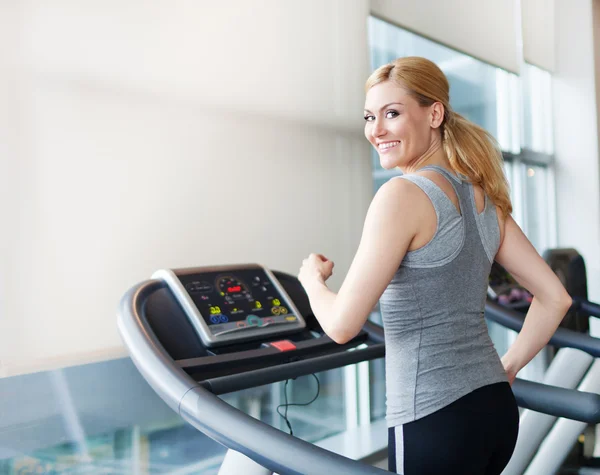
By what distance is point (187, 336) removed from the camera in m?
1.48

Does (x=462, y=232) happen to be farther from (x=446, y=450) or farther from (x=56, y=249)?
(x=56, y=249)

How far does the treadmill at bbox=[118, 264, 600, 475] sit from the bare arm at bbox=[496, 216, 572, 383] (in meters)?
0.08

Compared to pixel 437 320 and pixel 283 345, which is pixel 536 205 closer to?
pixel 283 345

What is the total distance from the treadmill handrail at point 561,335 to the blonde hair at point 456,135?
849 millimetres

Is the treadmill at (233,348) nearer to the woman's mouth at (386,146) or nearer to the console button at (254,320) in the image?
the console button at (254,320)

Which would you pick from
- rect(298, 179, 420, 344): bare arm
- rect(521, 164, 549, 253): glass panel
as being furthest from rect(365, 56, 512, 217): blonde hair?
rect(521, 164, 549, 253): glass panel

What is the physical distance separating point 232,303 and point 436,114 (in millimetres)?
716

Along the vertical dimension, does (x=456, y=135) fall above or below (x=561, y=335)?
above

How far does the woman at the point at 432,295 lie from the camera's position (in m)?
1.08

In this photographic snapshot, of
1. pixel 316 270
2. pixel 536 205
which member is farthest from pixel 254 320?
pixel 536 205

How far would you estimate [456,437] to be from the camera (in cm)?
110

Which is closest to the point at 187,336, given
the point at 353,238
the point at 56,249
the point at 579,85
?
the point at 56,249

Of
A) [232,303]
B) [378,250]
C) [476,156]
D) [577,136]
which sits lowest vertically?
[232,303]

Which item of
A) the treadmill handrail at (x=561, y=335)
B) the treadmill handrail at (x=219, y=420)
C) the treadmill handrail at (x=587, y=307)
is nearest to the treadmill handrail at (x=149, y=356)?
the treadmill handrail at (x=219, y=420)
